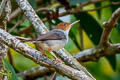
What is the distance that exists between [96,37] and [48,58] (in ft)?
7.10

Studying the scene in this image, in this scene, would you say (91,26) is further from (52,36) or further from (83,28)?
(52,36)

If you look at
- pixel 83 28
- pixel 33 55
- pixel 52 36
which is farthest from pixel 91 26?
pixel 33 55

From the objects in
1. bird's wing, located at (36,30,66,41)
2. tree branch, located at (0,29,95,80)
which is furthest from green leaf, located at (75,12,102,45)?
tree branch, located at (0,29,95,80)

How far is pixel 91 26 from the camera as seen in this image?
5.37 m

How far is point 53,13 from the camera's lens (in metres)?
5.07

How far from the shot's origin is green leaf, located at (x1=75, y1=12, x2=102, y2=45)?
17.4ft

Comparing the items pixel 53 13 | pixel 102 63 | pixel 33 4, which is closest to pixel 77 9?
pixel 53 13

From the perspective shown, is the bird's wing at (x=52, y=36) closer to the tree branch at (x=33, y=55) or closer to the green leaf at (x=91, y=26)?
the tree branch at (x=33, y=55)

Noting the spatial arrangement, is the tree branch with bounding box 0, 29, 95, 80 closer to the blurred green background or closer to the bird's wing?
the bird's wing

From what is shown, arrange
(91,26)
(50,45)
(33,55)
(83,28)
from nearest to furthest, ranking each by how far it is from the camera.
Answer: (33,55) → (50,45) → (91,26) → (83,28)

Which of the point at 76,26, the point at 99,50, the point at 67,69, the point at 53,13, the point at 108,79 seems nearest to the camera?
the point at 67,69

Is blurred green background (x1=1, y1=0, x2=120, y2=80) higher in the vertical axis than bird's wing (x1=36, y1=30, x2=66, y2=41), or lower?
lower

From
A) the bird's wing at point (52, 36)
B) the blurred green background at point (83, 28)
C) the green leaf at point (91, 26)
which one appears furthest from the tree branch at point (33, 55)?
the green leaf at point (91, 26)

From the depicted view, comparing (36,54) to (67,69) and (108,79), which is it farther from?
(108,79)
